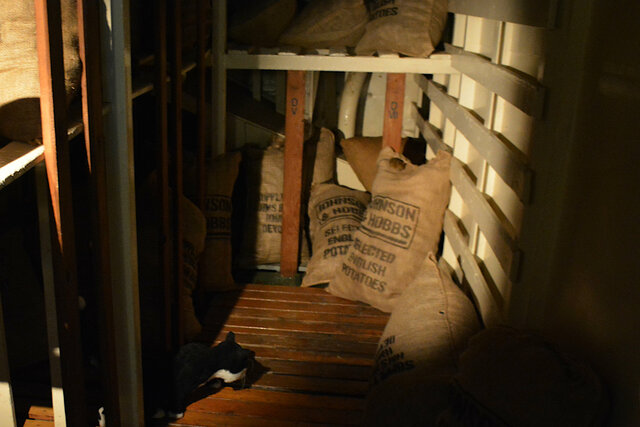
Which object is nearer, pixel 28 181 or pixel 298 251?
pixel 28 181

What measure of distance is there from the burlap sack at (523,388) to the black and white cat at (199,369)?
109 cm

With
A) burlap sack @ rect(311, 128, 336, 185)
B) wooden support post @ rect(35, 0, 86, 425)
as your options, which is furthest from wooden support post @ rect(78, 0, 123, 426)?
burlap sack @ rect(311, 128, 336, 185)

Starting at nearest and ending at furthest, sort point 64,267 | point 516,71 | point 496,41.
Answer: point 64,267 → point 516,71 → point 496,41

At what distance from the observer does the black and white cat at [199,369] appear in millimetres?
2457

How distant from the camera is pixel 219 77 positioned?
141 inches

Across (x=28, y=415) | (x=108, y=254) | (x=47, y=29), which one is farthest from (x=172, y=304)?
(x=47, y=29)

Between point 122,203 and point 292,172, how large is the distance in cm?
171

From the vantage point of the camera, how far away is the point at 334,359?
2.93 meters

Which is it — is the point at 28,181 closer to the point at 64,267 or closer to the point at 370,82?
the point at 64,267

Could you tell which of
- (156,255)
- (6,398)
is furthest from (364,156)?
(6,398)

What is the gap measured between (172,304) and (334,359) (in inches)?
28.1

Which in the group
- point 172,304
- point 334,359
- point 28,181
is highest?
point 28,181

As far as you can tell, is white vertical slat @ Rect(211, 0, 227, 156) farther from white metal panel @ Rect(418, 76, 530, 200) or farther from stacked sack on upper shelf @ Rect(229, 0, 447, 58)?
white metal panel @ Rect(418, 76, 530, 200)

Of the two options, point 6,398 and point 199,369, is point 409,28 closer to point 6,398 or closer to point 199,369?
point 199,369
